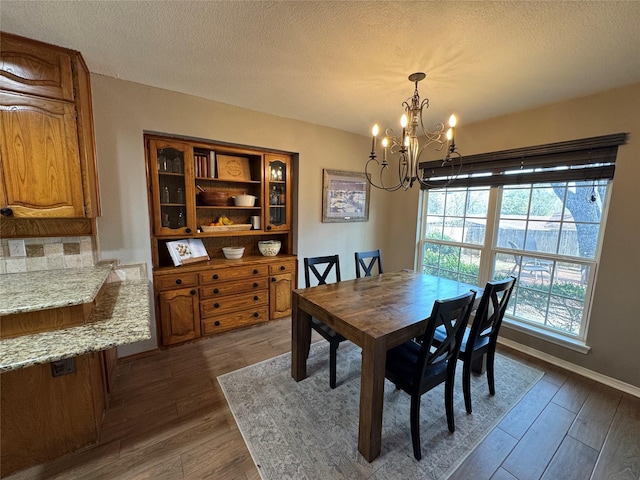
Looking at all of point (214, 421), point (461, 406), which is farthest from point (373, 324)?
point (214, 421)

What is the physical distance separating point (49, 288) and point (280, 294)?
204cm

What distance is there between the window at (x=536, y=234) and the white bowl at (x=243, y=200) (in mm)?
2343

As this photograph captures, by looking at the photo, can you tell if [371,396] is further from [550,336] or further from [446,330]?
Result: [550,336]

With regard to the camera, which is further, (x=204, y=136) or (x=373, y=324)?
(x=204, y=136)

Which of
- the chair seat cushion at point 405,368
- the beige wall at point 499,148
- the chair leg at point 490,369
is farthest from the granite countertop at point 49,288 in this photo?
the chair leg at point 490,369

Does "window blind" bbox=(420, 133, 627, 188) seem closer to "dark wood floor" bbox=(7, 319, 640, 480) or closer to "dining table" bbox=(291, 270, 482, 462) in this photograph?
"dining table" bbox=(291, 270, 482, 462)

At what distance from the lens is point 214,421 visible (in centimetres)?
173

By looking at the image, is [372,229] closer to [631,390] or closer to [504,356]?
[504,356]

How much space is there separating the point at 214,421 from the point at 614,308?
324 centimetres

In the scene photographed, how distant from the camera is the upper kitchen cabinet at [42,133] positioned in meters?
1.61

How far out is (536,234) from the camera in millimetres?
2609

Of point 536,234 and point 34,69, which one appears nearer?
point 34,69

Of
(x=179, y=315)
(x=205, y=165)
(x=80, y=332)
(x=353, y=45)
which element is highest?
(x=353, y=45)

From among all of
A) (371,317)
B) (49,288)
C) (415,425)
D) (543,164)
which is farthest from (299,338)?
(543,164)
